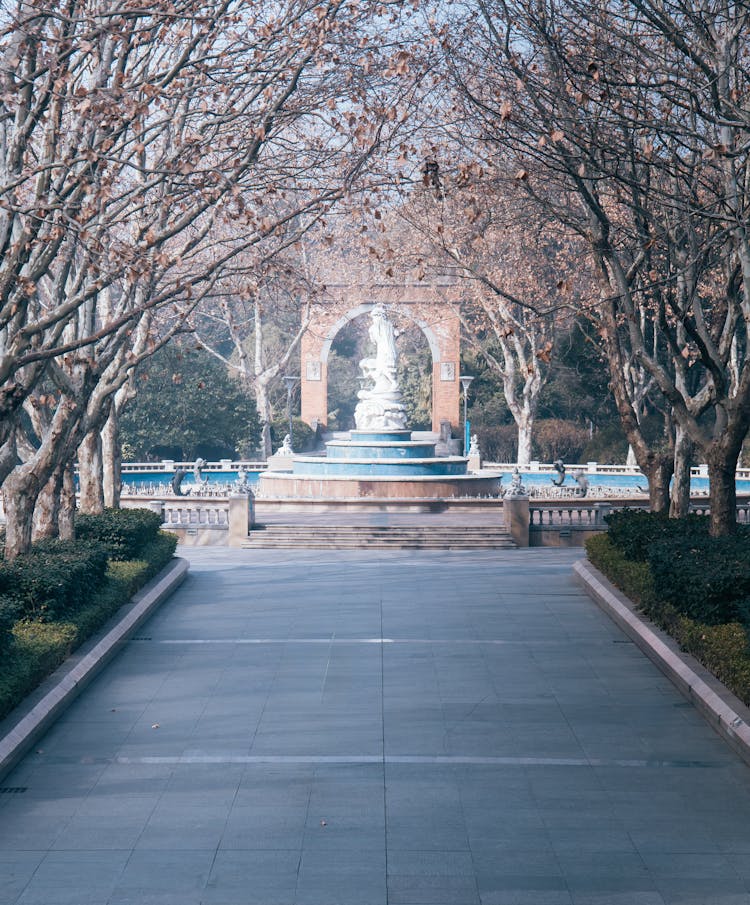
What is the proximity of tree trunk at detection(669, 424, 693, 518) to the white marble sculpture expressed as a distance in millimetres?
20349

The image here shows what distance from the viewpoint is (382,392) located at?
3884 cm

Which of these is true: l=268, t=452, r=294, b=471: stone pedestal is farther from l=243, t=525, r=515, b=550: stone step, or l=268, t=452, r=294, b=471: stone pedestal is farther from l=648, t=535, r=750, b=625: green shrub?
l=648, t=535, r=750, b=625: green shrub

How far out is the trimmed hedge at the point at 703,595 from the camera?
9.88m

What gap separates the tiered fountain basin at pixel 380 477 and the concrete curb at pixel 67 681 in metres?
14.3

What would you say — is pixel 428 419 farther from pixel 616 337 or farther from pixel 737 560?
pixel 737 560

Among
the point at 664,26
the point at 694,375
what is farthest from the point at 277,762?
the point at 694,375

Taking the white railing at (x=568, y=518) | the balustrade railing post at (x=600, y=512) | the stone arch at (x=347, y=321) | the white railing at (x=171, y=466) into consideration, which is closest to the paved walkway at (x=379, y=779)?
the white railing at (x=568, y=518)

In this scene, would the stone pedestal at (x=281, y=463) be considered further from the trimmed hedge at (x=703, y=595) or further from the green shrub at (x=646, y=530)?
the trimmed hedge at (x=703, y=595)

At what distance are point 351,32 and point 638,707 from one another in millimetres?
8844

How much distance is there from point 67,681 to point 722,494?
8250 mm

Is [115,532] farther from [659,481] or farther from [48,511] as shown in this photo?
[659,481]

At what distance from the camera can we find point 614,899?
6164 mm

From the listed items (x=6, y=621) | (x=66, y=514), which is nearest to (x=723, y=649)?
(x=6, y=621)

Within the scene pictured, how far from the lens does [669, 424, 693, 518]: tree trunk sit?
55.4 feet
